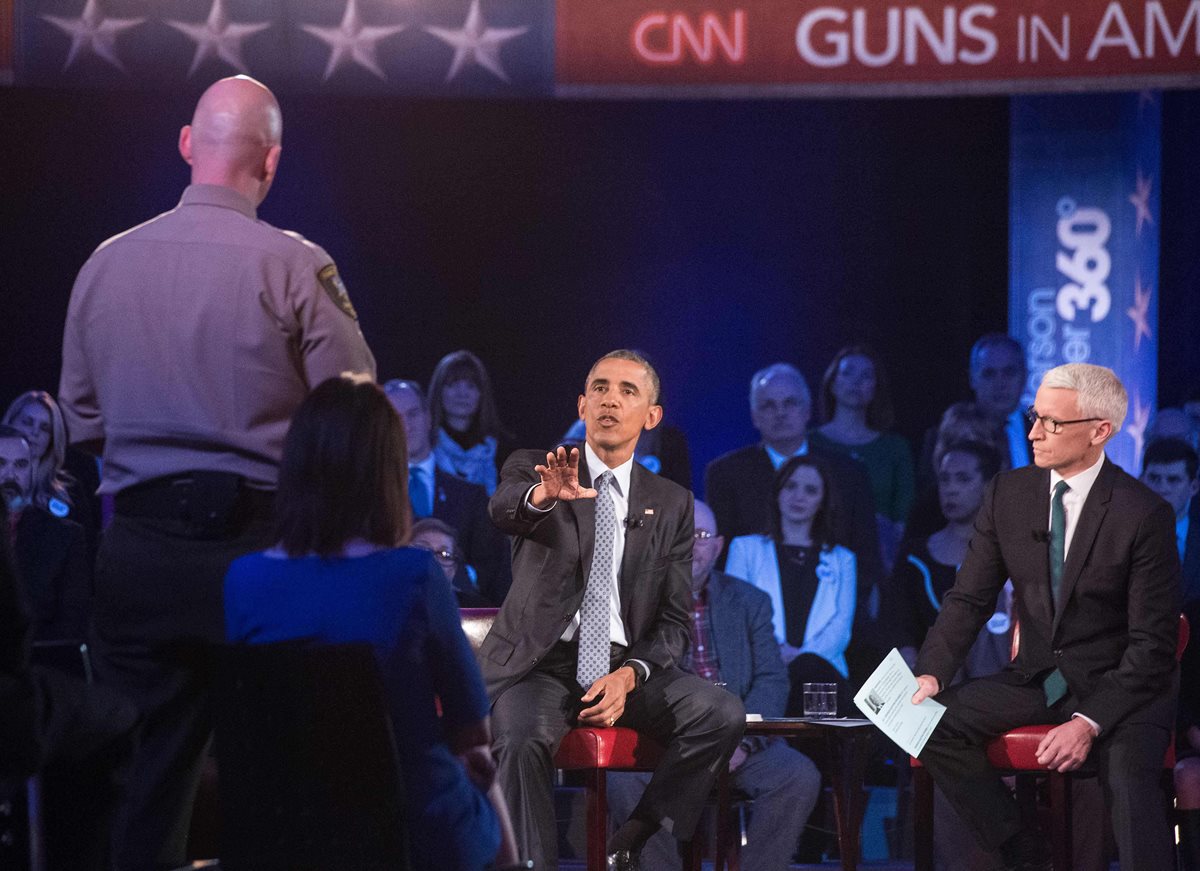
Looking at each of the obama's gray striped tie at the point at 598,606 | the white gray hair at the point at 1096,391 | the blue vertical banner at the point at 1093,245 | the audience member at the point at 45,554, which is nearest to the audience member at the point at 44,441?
the audience member at the point at 45,554

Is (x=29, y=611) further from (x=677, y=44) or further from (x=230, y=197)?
(x=677, y=44)

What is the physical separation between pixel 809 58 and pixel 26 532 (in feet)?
12.1

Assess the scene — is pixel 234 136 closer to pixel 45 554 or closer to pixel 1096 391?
pixel 1096 391

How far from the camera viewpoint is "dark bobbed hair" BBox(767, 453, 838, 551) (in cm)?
622

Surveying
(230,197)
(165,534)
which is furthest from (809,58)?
(165,534)

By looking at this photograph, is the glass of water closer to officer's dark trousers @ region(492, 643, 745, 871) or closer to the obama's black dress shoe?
officer's dark trousers @ region(492, 643, 745, 871)

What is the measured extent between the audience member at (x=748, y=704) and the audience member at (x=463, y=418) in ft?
5.39

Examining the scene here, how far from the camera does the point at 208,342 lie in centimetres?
306

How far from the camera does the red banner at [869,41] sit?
21.1 feet

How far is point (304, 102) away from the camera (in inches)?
337

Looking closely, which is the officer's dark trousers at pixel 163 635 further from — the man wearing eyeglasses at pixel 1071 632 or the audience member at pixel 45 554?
the audience member at pixel 45 554

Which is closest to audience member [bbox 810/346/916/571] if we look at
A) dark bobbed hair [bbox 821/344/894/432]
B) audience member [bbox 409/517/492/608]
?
dark bobbed hair [bbox 821/344/894/432]

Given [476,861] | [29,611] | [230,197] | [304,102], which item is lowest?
[476,861]

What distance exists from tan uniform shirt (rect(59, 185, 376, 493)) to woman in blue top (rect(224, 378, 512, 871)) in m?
0.42
